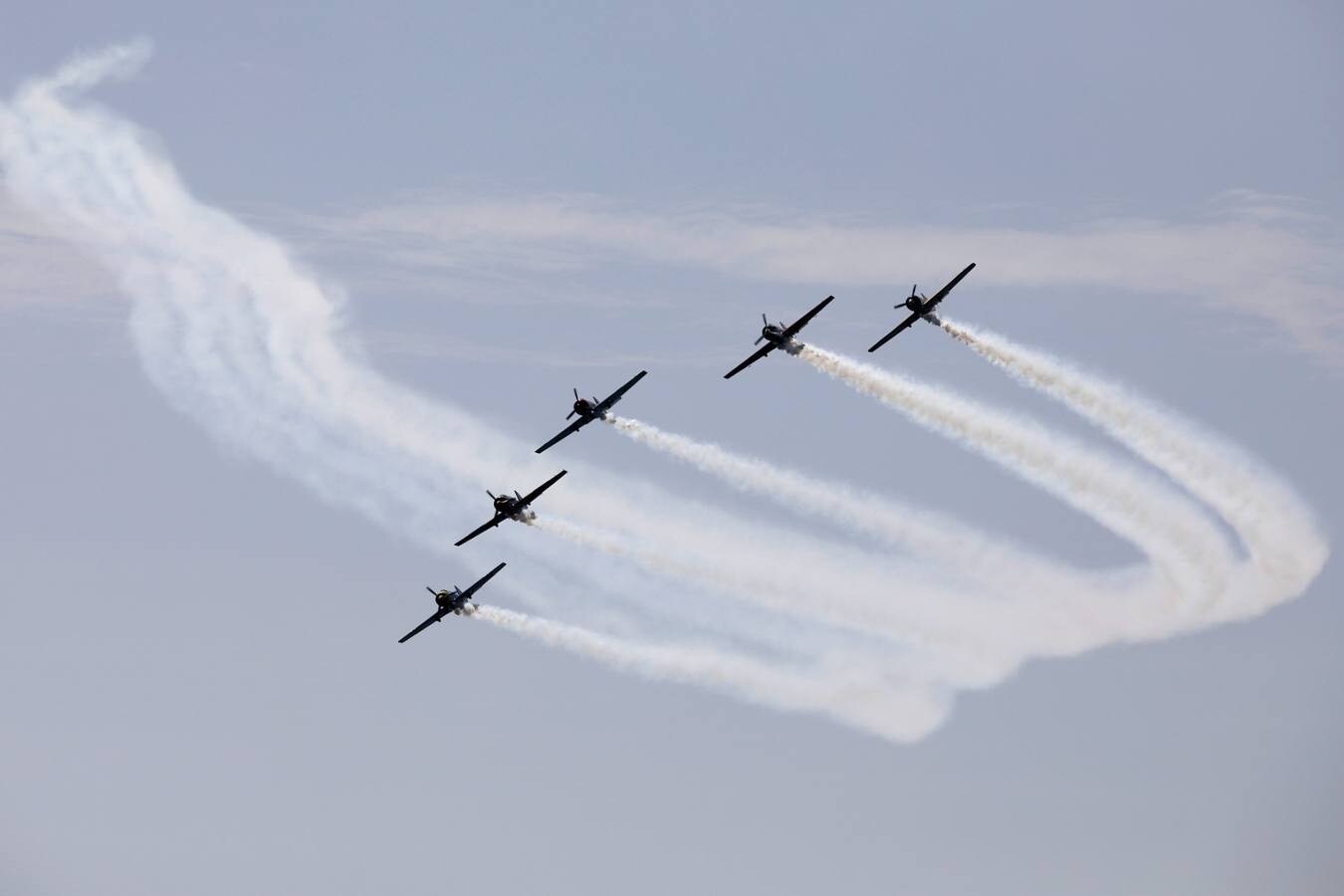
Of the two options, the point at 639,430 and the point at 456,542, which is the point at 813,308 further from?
the point at 456,542

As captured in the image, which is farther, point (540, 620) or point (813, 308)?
point (540, 620)

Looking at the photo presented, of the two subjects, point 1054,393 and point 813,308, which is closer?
point 813,308

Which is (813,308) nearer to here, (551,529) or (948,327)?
(948,327)

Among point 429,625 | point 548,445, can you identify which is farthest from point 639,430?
point 429,625

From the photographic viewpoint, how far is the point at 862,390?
15325 cm

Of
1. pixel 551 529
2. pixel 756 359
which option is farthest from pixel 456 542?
pixel 756 359

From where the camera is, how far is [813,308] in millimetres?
144500

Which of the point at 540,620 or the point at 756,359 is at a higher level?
the point at 756,359

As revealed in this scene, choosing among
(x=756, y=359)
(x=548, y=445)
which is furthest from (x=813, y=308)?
(x=548, y=445)

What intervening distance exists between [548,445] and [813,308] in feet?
55.3

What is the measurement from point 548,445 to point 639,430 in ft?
18.6

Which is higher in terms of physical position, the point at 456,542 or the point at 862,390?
the point at 862,390

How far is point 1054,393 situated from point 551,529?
100 ft

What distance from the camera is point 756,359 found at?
147m
